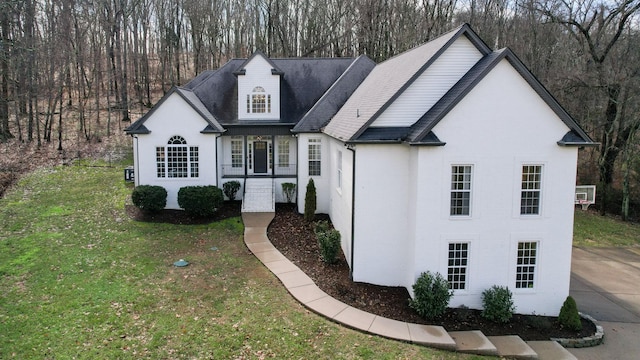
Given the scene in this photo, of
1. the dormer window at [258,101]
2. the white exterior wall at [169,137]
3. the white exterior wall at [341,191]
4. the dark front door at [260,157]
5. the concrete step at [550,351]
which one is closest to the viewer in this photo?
the concrete step at [550,351]

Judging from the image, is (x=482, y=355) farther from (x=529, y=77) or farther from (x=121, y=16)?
(x=121, y=16)

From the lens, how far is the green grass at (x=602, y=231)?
67.9 ft

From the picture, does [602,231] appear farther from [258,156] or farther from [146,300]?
[146,300]

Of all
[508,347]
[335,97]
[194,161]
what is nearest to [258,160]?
[194,161]

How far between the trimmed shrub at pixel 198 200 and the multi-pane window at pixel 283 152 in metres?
4.91

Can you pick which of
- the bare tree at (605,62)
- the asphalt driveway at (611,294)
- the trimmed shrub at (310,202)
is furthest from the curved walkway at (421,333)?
the bare tree at (605,62)

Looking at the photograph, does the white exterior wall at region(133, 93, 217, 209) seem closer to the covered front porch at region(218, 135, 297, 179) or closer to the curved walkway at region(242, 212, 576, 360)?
the covered front porch at region(218, 135, 297, 179)

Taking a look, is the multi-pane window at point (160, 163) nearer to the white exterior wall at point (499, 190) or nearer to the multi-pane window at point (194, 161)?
the multi-pane window at point (194, 161)

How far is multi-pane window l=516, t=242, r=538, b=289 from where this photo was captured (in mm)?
12125

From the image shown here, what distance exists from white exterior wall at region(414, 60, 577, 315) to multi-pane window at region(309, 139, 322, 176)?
9374 mm

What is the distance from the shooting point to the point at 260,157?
76.1ft

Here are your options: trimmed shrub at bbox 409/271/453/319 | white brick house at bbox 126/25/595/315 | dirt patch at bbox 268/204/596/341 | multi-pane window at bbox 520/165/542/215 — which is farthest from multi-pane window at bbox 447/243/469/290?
multi-pane window at bbox 520/165/542/215

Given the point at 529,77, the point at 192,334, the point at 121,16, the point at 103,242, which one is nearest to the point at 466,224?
the point at 529,77

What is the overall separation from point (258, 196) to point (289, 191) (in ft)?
5.57
